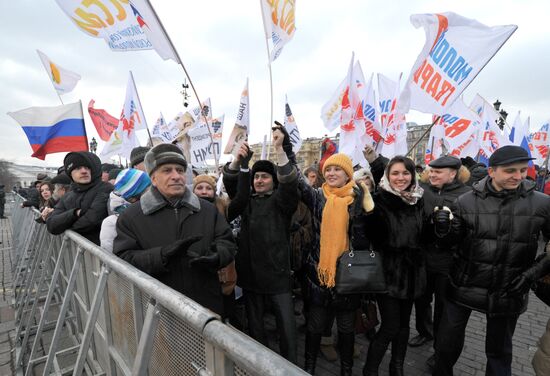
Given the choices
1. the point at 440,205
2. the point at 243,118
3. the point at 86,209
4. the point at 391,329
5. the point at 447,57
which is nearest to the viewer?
the point at 391,329

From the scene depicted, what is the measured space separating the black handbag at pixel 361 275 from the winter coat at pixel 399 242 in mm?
118

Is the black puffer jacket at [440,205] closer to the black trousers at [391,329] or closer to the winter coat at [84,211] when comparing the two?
the black trousers at [391,329]

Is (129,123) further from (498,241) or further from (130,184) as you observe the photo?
(498,241)

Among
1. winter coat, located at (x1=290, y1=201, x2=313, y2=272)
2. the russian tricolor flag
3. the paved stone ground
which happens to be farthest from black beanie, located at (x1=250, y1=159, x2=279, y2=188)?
the paved stone ground

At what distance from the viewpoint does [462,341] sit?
2.52m

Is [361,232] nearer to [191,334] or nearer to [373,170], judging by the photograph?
[373,170]

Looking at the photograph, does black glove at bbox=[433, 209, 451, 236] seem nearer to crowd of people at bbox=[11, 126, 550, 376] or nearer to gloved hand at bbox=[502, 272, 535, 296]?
crowd of people at bbox=[11, 126, 550, 376]

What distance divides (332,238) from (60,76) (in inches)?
288

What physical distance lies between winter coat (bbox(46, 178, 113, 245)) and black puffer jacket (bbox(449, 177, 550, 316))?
336 cm

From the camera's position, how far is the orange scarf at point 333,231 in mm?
2643

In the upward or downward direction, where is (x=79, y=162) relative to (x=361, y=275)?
upward

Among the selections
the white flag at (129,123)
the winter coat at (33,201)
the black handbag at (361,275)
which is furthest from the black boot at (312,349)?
the winter coat at (33,201)

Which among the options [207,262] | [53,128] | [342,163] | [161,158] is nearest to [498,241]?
[342,163]

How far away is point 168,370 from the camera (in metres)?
1.45
